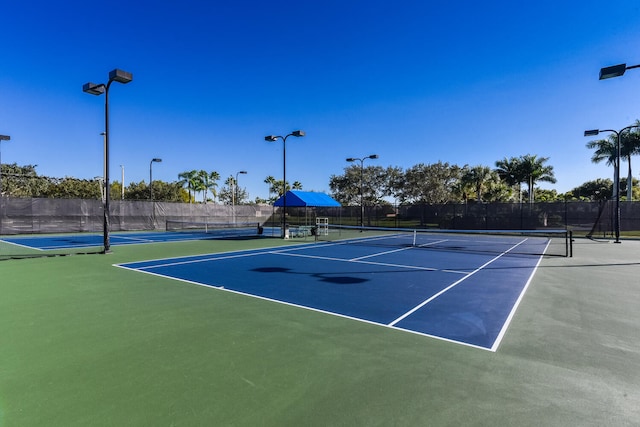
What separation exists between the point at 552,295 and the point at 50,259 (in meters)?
15.5

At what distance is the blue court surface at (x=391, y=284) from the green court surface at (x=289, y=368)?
45 cm

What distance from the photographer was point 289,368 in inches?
144

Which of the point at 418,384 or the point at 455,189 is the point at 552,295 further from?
the point at 455,189

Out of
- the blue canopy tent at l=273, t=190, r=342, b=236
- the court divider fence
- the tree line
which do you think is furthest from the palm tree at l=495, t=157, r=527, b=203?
the blue canopy tent at l=273, t=190, r=342, b=236

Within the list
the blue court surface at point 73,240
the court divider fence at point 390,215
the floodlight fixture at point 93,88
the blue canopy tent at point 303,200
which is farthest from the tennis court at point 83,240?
the floodlight fixture at point 93,88

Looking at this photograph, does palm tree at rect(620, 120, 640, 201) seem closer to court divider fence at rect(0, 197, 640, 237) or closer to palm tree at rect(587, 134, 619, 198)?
palm tree at rect(587, 134, 619, 198)

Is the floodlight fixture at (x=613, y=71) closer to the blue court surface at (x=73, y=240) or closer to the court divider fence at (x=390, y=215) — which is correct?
the court divider fence at (x=390, y=215)

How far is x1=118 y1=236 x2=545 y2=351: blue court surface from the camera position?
17.6ft

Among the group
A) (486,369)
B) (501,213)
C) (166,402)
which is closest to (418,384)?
(486,369)

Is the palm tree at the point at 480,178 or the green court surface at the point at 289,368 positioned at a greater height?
the palm tree at the point at 480,178

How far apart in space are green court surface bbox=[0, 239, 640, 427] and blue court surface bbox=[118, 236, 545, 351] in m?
0.45

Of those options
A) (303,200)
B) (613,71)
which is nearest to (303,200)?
(303,200)

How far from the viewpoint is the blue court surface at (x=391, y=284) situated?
Answer: 17.6 ft

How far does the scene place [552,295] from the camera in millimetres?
7078
